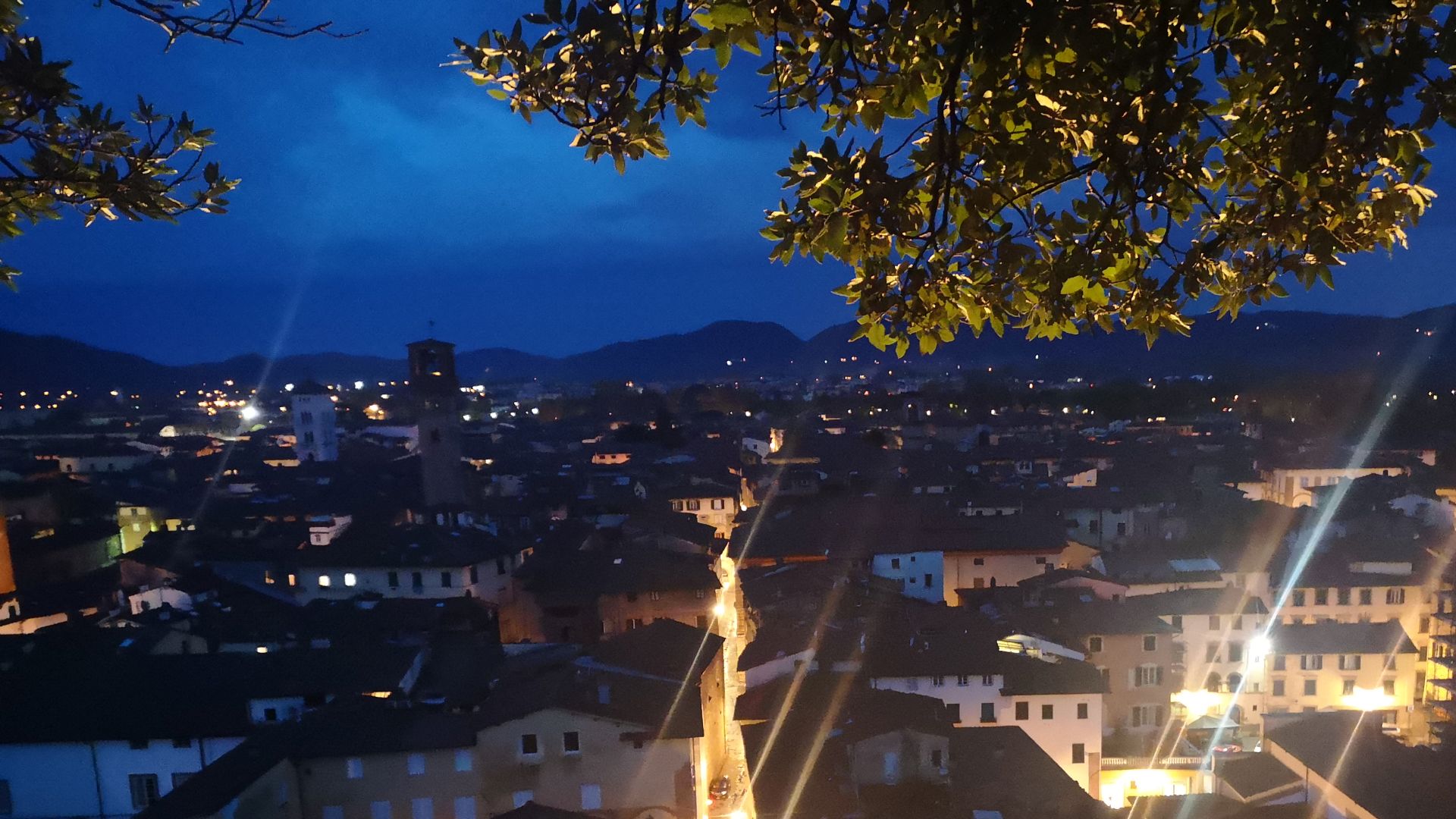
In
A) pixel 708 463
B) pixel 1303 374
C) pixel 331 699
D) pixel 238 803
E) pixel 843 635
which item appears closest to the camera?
pixel 238 803

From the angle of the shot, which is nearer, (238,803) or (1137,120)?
(1137,120)

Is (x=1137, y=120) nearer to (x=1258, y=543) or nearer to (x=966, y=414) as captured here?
(x=1258, y=543)

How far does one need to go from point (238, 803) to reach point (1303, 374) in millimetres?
117775

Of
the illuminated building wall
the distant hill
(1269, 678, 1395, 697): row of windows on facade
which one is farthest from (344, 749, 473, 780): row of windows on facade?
the distant hill

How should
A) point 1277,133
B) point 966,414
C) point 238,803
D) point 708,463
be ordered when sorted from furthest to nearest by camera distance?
point 966,414, point 708,463, point 238,803, point 1277,133

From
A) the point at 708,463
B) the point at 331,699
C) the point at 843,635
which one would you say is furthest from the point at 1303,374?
the point at 331,699

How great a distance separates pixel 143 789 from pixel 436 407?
17723 mm

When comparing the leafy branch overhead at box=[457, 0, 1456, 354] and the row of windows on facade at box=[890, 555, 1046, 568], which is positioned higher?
the leafy branch overhead at box=[457, 0, 1456, 354]

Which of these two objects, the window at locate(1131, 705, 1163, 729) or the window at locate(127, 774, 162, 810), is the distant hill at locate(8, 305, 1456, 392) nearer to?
the window at locate(1131, 705, 1163, 729)

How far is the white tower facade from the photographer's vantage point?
52844 mm

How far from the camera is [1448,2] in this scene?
96.5 inches

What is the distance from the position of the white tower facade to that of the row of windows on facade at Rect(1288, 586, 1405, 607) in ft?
176

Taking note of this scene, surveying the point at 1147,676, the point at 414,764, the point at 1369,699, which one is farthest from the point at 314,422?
the point at 1369,699

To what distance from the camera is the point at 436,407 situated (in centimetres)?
3038
